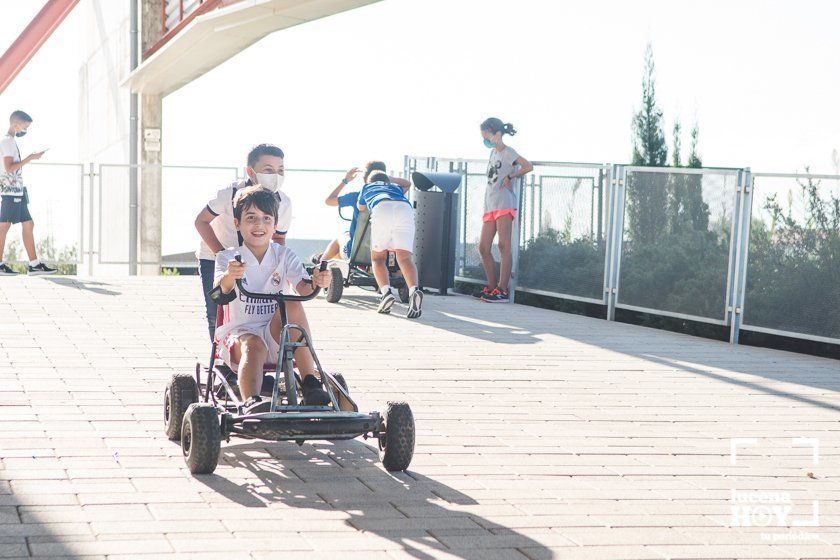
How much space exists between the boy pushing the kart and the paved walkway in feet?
1.47

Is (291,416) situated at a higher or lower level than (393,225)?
lower

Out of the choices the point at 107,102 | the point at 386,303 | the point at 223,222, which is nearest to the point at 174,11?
the point at 107,102

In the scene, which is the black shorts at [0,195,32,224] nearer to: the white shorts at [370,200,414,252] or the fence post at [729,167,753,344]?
the white shorts at [370,200,414,252]

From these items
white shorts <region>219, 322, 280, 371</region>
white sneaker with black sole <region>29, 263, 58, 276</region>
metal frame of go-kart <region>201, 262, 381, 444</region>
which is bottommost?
white sneaker with black sole <region>29, 263, 58, 276</region>

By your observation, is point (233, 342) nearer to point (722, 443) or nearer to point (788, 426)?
point (722, 443)

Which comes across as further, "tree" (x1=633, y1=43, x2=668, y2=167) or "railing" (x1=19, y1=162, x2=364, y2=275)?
"tree" (x1=633, y1=43, x2=668, y2=167)

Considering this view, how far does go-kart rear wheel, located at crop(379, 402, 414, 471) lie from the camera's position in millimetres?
5715

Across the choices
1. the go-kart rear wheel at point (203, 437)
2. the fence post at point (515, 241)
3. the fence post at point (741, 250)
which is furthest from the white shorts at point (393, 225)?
the go-kart rear wheel at point (203, 437)

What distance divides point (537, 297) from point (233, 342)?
872 centimetres

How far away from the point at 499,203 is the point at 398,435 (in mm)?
8399

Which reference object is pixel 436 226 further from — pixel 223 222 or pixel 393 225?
pixel 223 222

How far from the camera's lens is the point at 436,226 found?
47.9 ft

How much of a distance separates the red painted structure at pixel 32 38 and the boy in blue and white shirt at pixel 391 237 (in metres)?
20.5

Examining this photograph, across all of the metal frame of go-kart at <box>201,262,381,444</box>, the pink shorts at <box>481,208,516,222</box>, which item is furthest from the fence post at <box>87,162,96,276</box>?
the metal frame of go-kart at <box>201,262,381,444</box>
